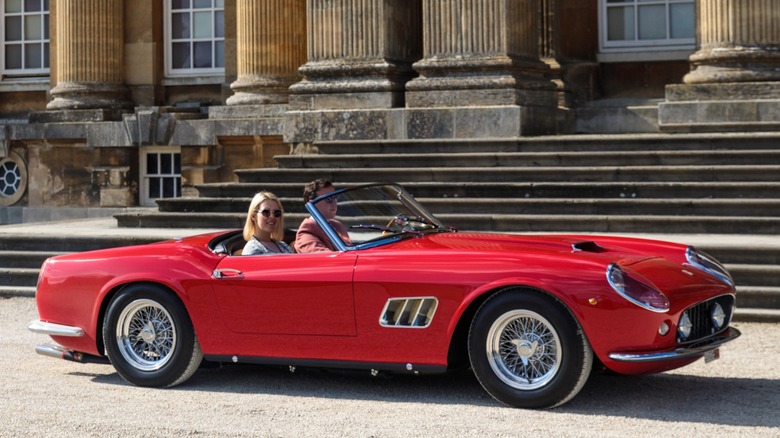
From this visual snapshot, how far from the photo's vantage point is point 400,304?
661cm

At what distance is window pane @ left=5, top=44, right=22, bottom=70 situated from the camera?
2048 cm

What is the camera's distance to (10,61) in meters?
20.5

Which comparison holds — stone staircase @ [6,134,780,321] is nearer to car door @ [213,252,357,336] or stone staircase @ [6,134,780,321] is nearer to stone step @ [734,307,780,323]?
stone step @ [734,307,780,323]

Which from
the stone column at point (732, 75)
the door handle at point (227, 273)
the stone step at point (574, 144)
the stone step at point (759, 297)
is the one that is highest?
the stone column at point (732, 75)

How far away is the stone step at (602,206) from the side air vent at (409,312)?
19.1ft

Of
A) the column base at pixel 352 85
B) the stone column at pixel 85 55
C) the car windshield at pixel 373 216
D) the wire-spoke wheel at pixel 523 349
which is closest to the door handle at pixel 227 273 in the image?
the car windshield at pixel 373 216

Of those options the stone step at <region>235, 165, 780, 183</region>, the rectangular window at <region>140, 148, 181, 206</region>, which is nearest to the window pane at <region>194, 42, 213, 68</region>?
A: the rectangular window at <region>140, 148, 181, 206</region>

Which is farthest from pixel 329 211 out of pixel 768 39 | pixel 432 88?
pixel 768 39

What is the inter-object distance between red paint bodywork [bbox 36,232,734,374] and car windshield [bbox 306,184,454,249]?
14 cm

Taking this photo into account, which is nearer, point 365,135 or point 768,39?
point 768,39

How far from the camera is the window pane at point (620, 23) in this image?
16.4 metres

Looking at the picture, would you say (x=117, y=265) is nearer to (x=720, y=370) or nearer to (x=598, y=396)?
(x=598, y=396)

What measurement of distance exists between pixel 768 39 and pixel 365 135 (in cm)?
456

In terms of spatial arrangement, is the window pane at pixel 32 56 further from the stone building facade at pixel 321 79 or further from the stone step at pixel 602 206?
the stone step at pixel 602 206
